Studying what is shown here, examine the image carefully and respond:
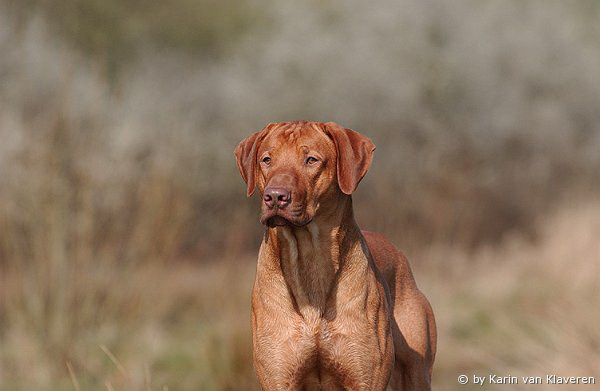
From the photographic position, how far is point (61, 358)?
966 centimetres

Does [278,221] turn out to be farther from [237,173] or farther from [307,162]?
[237,173]

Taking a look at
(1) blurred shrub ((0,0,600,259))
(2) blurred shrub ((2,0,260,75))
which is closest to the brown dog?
(1) blurred shrub ((0,0,600,259))

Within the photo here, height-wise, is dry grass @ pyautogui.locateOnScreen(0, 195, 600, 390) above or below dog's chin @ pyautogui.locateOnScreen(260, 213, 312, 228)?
below

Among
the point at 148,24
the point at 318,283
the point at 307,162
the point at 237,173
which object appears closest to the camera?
the point at 307,162

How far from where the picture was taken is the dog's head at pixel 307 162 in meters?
4.95

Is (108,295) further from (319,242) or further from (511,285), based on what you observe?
(511,285)

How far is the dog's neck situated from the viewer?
5281 millimetres

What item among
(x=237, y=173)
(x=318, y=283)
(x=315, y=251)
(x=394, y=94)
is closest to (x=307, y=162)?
(x=315, y=251)

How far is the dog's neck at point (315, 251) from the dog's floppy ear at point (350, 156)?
0.69ft

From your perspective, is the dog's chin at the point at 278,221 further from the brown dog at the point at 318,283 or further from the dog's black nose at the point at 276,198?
the brown dog at the point at 318,283

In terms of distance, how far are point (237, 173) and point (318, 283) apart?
11432 millimetres

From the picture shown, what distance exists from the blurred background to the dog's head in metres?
1.72

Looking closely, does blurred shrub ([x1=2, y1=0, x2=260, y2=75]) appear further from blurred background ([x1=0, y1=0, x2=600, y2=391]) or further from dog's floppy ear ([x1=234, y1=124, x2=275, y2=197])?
dog's floppy ear ([x1=234, y1=124, x2=275, y2=197])

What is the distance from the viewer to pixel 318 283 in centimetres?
527
